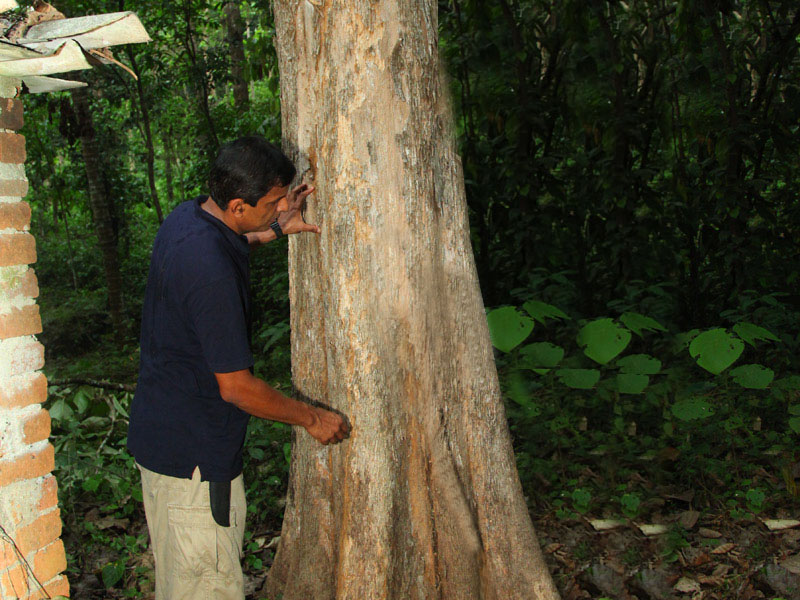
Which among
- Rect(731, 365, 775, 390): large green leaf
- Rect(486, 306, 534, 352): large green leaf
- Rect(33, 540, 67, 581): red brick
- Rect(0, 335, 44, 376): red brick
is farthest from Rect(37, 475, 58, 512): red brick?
Rect(731, 365, 775, 390): large green leaf

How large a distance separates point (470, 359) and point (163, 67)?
856cm

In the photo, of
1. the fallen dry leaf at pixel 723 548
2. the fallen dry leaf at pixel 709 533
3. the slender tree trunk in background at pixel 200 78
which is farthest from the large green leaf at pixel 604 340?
the slender tree trunk in background at pixel 200 78

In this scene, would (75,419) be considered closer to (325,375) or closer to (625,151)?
(325,375)

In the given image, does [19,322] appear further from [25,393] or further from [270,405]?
[270,405]

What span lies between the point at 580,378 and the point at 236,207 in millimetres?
2567

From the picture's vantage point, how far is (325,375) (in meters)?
2.60

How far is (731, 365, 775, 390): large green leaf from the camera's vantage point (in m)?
4.14

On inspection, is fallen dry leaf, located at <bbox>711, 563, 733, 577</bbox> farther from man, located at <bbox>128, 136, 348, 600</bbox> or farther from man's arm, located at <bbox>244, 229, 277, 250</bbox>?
man's arm, located at <bbox>244, 229, 277, 250</bbox>

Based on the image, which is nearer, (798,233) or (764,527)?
(764,527)

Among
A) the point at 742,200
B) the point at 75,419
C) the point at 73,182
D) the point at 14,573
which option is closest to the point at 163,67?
the point at 73,182

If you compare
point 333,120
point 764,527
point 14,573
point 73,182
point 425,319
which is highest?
point 73,182

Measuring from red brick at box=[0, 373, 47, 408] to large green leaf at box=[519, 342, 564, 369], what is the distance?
2.85 meters

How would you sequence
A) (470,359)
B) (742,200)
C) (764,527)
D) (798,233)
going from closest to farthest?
1. (470,359)
2. (764,527)
3. (742,200)
4. (798,233)

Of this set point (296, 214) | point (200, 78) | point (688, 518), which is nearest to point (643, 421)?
point (688, 518)
